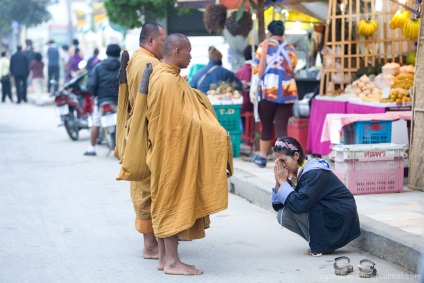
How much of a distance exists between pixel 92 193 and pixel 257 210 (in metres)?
2.29

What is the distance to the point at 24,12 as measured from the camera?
41.6 m

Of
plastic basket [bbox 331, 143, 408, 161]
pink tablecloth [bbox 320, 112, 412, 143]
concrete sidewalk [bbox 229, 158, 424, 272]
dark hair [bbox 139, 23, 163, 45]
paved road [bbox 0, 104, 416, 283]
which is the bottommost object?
paved road [bbox 0, 104, 416, 283]

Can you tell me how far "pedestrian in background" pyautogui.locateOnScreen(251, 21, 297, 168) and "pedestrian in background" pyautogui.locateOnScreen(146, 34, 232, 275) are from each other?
4.76 metres

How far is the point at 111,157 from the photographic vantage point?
1389 centimetres

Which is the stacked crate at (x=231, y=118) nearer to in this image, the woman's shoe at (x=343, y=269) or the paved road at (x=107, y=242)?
the paved road at (x=107, y=242)

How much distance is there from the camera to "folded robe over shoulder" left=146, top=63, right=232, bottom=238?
5.96 m

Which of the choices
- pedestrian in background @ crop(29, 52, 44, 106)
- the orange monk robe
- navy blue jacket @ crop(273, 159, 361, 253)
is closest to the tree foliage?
pedestrian in background @ crop(29, 52, 44, 106)

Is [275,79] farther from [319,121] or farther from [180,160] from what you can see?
[180,160]

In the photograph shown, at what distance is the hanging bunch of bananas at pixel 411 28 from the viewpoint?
436 inches

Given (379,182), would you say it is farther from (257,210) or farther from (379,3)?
(379,3)

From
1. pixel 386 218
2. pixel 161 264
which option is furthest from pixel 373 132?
pixel 161 264

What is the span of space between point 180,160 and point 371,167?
3361 millimetres

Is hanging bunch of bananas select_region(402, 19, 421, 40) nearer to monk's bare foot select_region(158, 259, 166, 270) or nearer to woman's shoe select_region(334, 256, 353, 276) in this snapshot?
woman's shoe select_region(334, 256, 353, 276)

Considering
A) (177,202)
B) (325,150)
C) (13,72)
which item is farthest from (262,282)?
(13,72)
